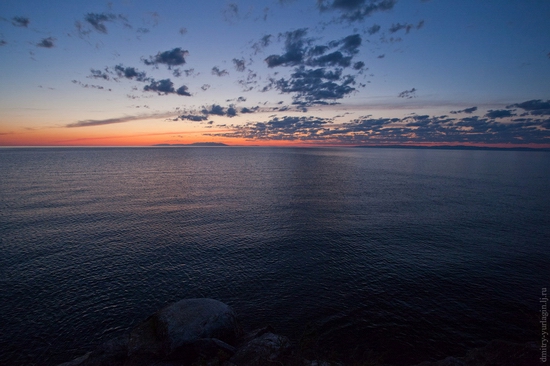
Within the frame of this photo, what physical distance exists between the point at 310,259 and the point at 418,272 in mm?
14803

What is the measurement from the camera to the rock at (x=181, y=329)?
73.3 ft

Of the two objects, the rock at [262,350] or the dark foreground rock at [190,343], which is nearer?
the rock at [262,350]

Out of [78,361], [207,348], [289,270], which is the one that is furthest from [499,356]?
[78,361]

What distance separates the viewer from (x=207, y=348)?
22.3 meters

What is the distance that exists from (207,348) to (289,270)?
60.3 feet

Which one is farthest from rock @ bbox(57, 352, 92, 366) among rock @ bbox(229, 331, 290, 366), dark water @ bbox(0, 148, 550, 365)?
rock @ bbox(229, 331, 290, 366)

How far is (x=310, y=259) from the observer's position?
4259cm

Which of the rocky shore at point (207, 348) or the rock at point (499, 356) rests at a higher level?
the rocky shore at point (207, 348)

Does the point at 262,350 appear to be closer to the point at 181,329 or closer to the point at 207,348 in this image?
the point at 207,348

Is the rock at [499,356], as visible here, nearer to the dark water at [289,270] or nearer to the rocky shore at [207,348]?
the rocky shore at [207,348]

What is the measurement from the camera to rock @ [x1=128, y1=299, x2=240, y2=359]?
22350 millimetres

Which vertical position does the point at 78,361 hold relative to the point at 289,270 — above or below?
above

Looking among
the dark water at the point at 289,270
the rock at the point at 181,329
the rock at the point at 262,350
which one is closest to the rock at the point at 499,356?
the dark water at the point at 289,270

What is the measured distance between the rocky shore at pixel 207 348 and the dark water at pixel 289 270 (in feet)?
7.73
